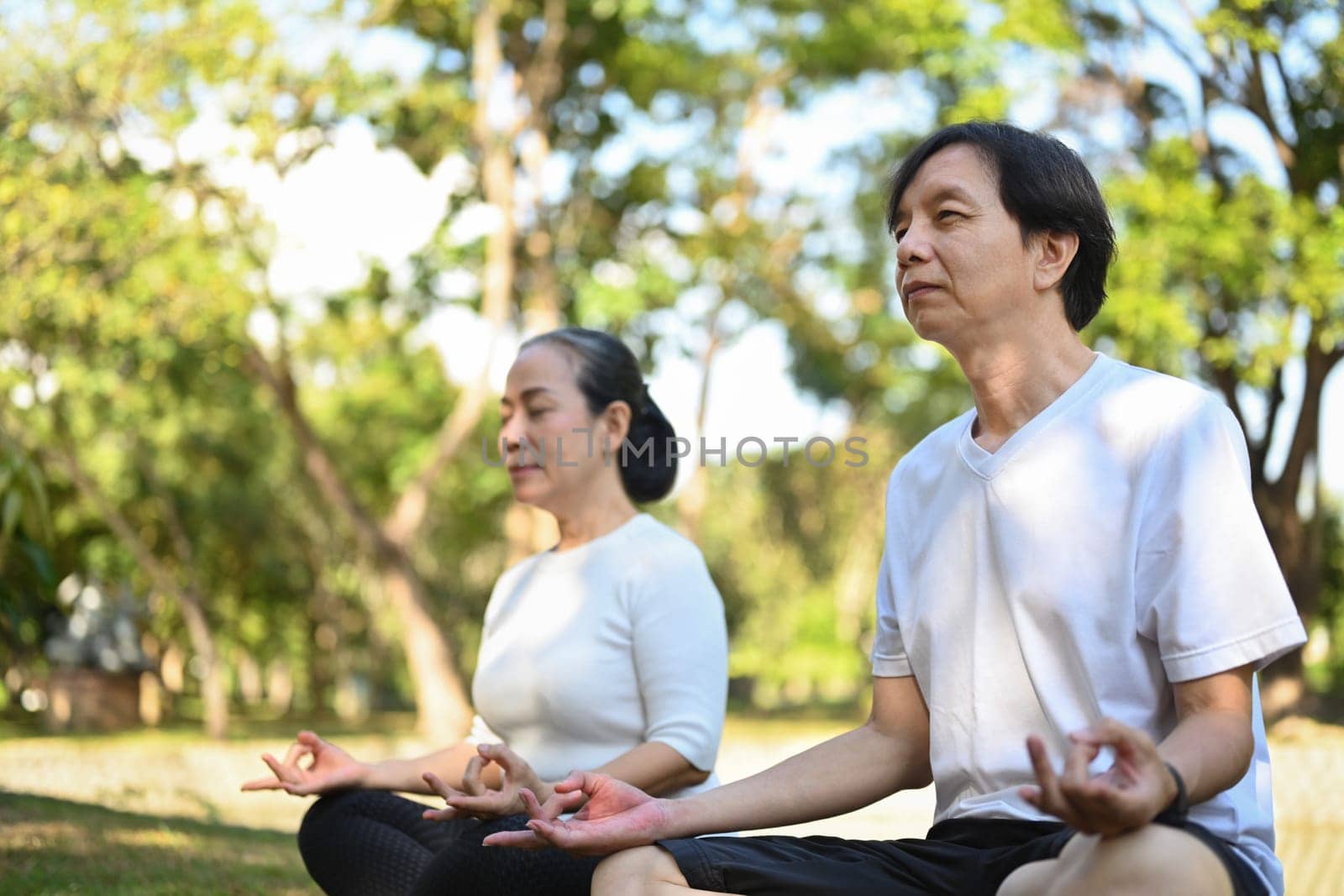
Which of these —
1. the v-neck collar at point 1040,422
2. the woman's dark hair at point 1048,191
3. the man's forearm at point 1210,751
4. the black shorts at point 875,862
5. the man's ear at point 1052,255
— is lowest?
the black shorts at point 875,862

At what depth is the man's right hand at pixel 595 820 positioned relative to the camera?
1.92m

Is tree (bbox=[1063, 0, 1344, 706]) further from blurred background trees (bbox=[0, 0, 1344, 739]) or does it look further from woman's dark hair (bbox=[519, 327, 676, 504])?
A: woman's dark hair (bbox=[519, 327, 676, 504])

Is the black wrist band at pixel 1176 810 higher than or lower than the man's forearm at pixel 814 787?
higher

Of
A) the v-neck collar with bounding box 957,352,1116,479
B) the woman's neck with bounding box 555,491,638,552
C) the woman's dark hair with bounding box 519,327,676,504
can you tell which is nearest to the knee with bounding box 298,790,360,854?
the woman's neck with bounding box 555,491,638,552

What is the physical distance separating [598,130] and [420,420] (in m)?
5.97

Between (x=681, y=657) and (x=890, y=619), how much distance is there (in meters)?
0.85

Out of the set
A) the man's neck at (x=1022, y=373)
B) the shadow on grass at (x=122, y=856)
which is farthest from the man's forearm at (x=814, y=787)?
the shadow on grass at (x=122, y=856)

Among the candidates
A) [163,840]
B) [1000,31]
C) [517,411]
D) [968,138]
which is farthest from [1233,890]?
[1000,31]

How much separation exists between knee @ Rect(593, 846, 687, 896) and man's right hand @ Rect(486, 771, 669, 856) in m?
0.02

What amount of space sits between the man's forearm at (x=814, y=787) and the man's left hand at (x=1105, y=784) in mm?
635

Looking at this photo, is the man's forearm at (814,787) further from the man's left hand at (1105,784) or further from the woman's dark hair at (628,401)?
the woman's dark hair at (628,401)

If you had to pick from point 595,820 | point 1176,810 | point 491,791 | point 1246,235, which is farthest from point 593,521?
point 1246,235

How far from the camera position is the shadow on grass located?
3.82m

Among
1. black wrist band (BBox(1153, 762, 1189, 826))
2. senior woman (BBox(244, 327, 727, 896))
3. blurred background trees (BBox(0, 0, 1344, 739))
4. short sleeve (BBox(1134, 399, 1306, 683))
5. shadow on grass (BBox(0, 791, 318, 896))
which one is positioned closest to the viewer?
black wrist band (BBox(1153, 762, 1189, 826))
